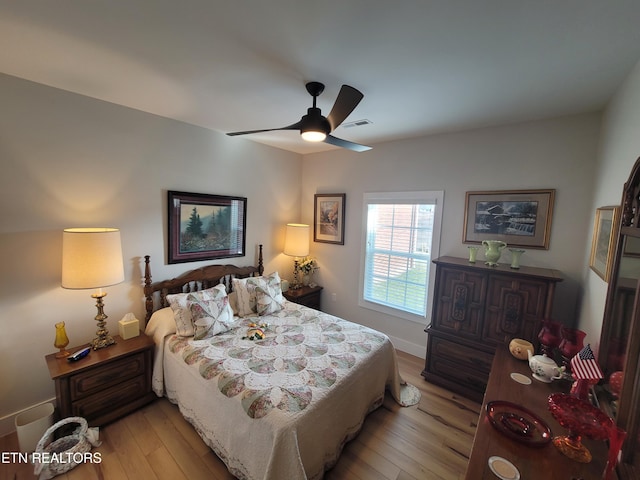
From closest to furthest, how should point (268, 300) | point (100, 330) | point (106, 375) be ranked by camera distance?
point (106, 375) < point (100, 330) < point (268, 300)

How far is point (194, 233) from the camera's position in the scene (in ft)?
9.70

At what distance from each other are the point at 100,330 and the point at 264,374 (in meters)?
1.54

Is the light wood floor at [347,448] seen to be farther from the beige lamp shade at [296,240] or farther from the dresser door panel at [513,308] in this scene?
the beige lamp shade at [296,240]

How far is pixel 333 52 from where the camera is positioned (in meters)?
1.50

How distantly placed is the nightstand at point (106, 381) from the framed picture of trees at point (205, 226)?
0.94 m

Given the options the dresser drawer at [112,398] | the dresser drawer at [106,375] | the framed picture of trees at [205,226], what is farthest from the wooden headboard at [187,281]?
the dresser drawer at [112,398]

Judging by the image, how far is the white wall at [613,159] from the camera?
4.81 ft

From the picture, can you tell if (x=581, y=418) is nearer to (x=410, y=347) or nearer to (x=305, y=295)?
(x=410, y=347)

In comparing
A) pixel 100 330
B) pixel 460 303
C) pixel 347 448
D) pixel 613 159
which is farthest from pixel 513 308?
pixel 100 330

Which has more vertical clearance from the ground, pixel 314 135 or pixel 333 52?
pixel 333 52

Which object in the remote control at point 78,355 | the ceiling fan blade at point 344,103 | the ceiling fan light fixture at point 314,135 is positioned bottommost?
the remote control at point 78,355

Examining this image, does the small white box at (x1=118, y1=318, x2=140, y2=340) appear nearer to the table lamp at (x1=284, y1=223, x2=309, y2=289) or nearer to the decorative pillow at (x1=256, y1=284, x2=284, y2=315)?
the decorative pillow at (x1=256, y1=284, x2=284, y2=315)

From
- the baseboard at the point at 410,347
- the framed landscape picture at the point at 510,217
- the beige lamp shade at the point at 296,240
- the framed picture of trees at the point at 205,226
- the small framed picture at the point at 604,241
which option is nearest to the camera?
the small framed picture at the point at 604,241

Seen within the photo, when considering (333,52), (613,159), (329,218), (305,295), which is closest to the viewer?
(333,52)
